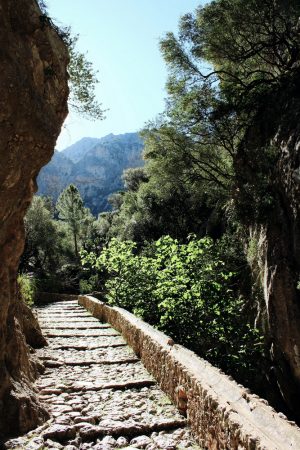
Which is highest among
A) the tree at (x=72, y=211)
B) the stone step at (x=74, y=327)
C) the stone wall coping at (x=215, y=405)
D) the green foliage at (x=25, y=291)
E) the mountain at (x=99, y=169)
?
the mountain at (x=99, y=169)

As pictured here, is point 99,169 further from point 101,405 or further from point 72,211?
point 101,405

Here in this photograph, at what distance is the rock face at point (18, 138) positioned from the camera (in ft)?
14.2

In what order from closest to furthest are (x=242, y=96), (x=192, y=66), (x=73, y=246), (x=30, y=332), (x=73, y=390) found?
(x=73, y=390) → (x=30, y=332) → (x=242, y=96) → (x=192, y=66) → (x=73, y=246)

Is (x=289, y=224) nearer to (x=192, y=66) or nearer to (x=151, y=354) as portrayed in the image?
(x=151, y=354)

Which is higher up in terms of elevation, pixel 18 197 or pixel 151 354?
pixel 18 197

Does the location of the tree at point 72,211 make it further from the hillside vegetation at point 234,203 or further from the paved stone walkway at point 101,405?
the paved stone walkway at point 101,405

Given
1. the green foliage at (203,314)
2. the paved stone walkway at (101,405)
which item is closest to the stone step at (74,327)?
the green foliage at (203,314)

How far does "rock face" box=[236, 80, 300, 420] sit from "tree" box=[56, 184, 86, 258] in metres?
30.8

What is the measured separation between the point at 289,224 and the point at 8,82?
9742 mm

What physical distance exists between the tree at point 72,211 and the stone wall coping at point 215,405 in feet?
119

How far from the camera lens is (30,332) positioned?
931 centimetres

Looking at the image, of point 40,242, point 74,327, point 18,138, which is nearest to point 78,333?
point 74,327

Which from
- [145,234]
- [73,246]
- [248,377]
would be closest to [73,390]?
[248,377]

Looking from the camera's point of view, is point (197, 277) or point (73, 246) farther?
point (73, 246)
